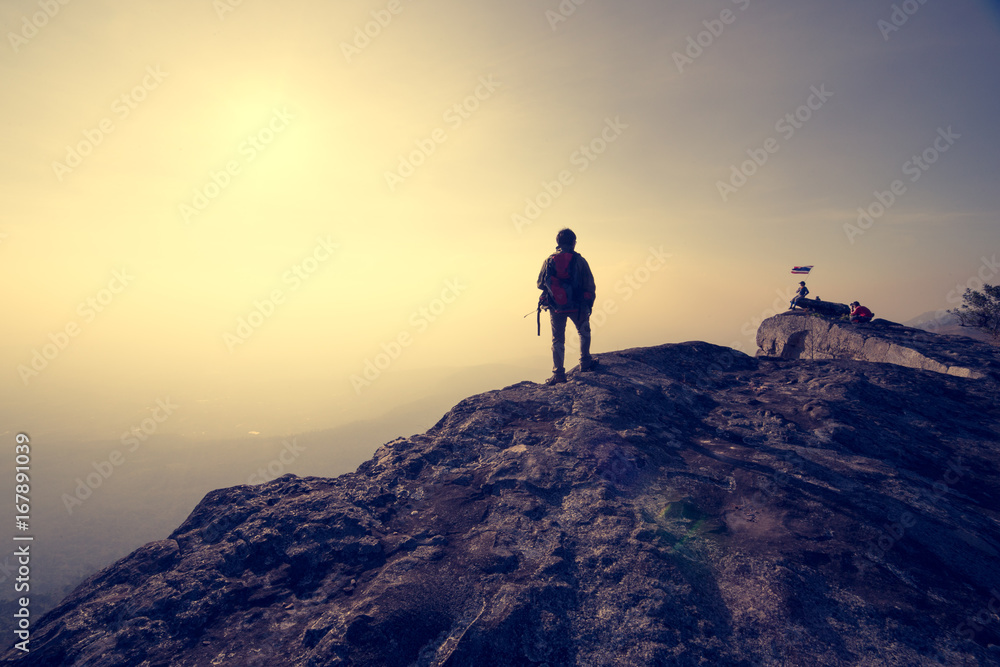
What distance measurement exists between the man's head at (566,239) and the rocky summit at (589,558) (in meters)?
4.60

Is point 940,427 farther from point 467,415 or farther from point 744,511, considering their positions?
point 467,415

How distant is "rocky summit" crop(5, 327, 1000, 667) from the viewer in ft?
13.3

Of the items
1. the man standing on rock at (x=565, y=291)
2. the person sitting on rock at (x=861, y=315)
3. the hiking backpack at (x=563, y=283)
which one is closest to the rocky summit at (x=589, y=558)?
the man standing on rock at (x=565, y=291)

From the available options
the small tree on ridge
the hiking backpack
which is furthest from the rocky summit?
the small tree on ridge

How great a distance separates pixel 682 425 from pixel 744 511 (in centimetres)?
280

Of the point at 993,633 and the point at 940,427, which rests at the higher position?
the point at 940,427

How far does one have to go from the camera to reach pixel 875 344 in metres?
13.7

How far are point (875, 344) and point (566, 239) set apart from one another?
11000mm

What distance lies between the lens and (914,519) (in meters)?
5.38

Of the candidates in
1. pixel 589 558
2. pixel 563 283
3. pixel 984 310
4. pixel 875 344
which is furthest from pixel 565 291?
pixel 984 310

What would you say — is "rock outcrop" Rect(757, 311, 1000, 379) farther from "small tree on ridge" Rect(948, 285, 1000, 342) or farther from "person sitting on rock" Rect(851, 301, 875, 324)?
"small tree on ridge" Rect(948, 285, 1000, 342)

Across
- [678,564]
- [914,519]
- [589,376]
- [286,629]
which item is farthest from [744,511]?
[286,629]

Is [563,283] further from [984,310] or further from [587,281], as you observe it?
[984,310]

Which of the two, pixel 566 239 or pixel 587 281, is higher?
pixel 566 239
